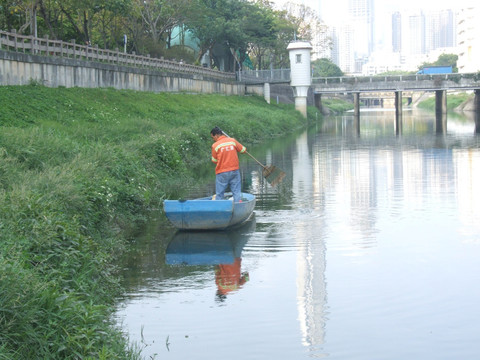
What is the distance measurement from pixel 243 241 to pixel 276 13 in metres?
70.6

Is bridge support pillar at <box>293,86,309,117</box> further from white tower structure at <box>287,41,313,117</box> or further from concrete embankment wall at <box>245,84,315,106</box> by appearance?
concrete embankment wall at <box>245,84,315,106</box>

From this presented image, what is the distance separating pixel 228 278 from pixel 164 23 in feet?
155

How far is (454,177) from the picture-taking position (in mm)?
23766

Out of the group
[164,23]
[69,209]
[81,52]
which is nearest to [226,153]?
[69,209]

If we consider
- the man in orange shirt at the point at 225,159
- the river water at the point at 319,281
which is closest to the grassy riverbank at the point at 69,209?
the river water at the point at 319,281

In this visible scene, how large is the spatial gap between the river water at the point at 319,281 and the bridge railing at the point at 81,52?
15203 mm

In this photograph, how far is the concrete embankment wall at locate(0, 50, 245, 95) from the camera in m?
30.6

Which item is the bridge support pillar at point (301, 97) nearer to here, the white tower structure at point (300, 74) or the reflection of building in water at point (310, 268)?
the white tower structure at point (300, 74)

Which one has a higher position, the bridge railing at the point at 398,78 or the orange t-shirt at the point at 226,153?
the bridge railing at the point at 398,78

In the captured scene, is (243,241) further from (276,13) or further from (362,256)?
(276,13)

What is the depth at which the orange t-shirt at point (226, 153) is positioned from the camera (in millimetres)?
15367

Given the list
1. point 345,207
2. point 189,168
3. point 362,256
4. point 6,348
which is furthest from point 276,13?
point 6,348

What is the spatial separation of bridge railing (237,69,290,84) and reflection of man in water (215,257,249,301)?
62057mm

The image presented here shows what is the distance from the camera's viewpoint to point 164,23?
5644 cm
